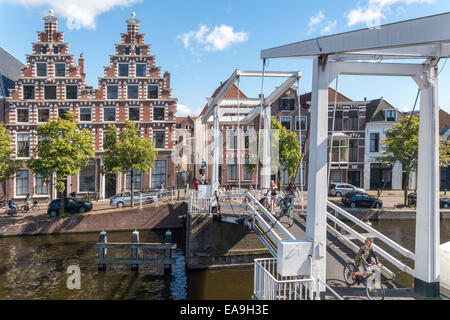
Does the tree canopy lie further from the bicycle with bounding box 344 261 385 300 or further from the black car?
the bicycle with bounding box 344 261 385 300

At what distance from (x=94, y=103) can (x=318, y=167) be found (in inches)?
1008

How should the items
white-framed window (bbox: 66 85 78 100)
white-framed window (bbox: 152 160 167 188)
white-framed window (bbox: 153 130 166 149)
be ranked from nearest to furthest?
white-framed window (bbox: 66 85 78 100) < white-framed window (bbox: 152 160 167 188) < white-framed window (bbox: 153 130 166 149)

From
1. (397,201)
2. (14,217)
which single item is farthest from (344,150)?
(14,217)

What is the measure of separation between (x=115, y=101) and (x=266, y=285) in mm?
24731

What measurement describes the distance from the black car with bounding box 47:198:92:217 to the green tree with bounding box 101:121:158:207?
8.84 ft

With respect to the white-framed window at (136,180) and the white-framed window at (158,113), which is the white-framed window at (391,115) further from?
the white-framed window at (136,180)

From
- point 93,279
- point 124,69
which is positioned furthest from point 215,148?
point 124,69

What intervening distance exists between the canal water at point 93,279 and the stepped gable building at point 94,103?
10.8 metres

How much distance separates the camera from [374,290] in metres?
7.44

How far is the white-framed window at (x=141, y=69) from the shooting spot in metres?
29.2

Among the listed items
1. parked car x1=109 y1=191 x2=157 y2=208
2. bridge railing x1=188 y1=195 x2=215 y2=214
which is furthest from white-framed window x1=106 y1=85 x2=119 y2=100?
bridge railing x1=188 y1=195 x2=215 y2=214

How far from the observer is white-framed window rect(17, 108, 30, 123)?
2827cm
